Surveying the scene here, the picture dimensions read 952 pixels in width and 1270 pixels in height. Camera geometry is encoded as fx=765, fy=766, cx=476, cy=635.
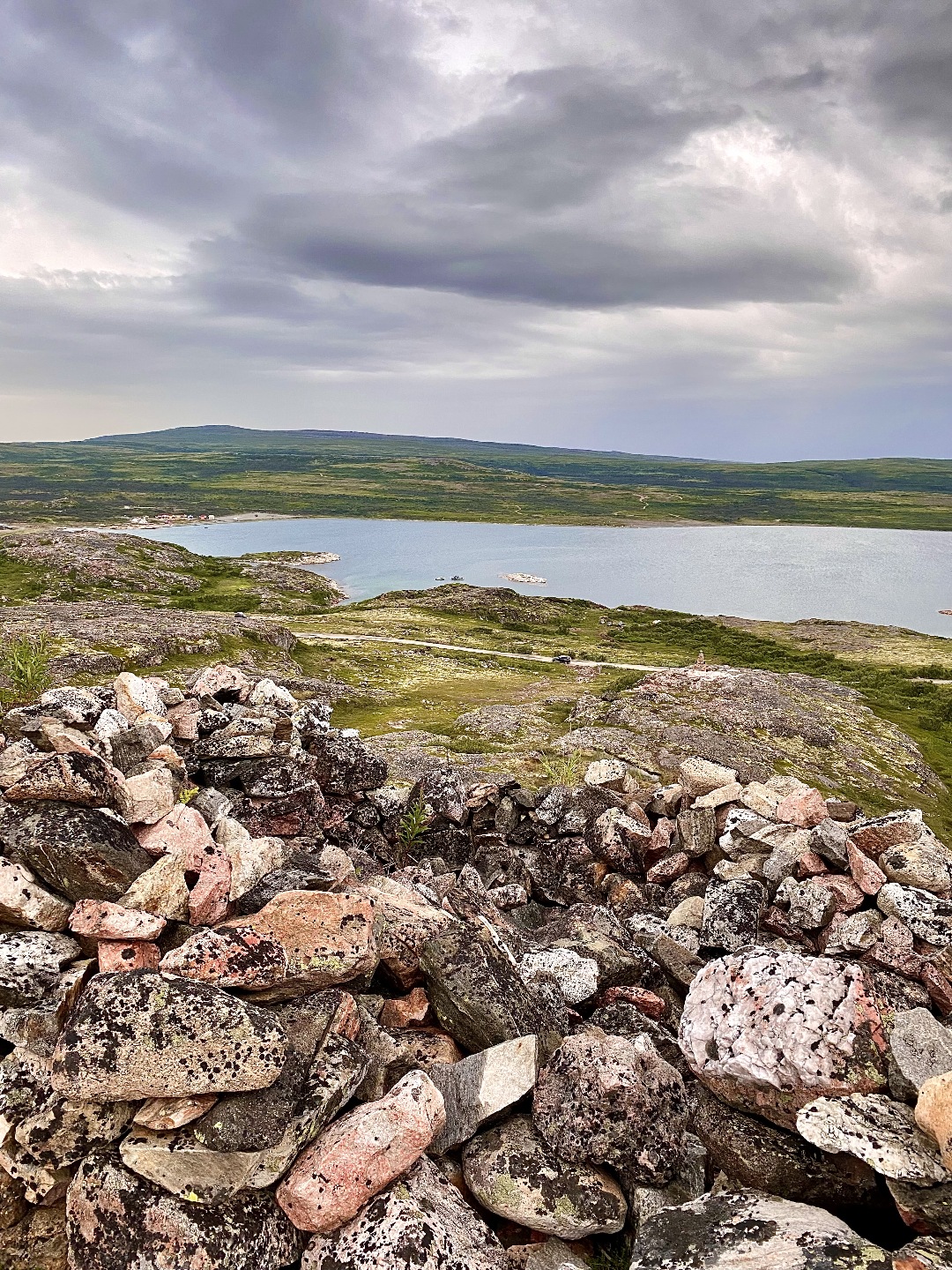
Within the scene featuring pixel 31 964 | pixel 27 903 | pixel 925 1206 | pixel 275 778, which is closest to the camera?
pixel 925 1206

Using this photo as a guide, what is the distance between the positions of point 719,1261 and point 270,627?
86.0 m

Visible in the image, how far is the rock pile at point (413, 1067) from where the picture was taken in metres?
7.13

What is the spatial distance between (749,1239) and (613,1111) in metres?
1.97

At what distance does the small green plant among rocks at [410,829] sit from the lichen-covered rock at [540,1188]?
9.61 meters

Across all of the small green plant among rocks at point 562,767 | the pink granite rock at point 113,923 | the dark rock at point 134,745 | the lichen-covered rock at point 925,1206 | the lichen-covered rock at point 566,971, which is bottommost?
the small green plant among rocks at point 562,767

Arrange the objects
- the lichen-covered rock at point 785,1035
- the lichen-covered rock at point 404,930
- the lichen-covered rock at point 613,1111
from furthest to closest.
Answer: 1. the lichen-covered rock at point 404,930
2. the lichen-covered rock at point 613,1111
3. the lichen-covered rock at point 785,1035

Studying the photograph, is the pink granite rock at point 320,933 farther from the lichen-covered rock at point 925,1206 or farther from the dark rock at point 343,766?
the dark rock at point 343,766

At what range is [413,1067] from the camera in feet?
29.6

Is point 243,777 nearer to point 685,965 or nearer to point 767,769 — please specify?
point 685,965

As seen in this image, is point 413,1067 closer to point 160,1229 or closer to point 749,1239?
point 160,1229

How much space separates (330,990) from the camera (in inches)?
364

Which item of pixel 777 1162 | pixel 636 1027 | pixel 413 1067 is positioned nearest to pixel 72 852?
pixel 413 1067

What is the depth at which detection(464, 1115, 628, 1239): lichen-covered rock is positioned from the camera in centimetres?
787

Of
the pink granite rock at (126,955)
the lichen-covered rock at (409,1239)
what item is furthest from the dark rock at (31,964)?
the lichen-covered rock at (409,1239)
